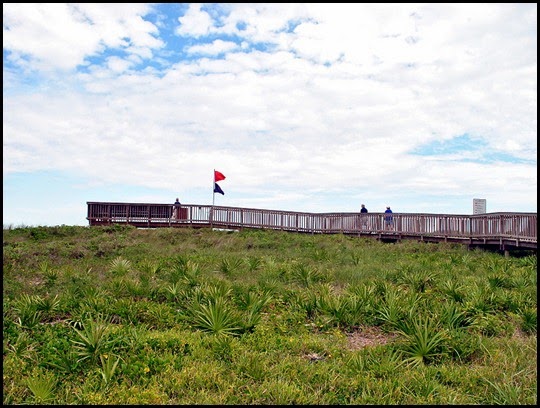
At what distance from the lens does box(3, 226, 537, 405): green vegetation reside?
6148mm

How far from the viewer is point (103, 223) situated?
1308 inches

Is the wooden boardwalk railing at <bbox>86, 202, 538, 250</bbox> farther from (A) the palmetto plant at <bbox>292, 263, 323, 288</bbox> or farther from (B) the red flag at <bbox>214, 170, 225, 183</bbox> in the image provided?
(A) the palmetto plant at <bbox>292, 263, 323, 288</bbox>

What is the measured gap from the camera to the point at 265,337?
26.4 feet

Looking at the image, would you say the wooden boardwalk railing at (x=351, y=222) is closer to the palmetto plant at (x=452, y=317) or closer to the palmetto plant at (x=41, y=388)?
the palmetto plant at (x=452, y=317)

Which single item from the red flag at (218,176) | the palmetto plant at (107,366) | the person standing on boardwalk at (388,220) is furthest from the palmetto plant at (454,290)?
the red flag at (218,176)

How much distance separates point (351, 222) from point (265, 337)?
23043 millimetres

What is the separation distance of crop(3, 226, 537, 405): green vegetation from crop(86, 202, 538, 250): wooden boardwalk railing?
24.8ft

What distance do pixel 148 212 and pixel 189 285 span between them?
2272cm

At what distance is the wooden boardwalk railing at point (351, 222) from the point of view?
21672mm

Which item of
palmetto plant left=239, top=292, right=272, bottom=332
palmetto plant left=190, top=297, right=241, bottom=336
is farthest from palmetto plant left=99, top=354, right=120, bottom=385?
palmetto plant left=239, top=292, right=272, bottom=332

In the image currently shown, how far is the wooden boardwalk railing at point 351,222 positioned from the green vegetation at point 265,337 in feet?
24.8

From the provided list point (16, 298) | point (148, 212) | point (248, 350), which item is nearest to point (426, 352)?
point (248, 350)

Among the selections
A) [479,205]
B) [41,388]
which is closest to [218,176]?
[479,205]

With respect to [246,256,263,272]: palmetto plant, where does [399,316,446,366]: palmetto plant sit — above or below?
below
